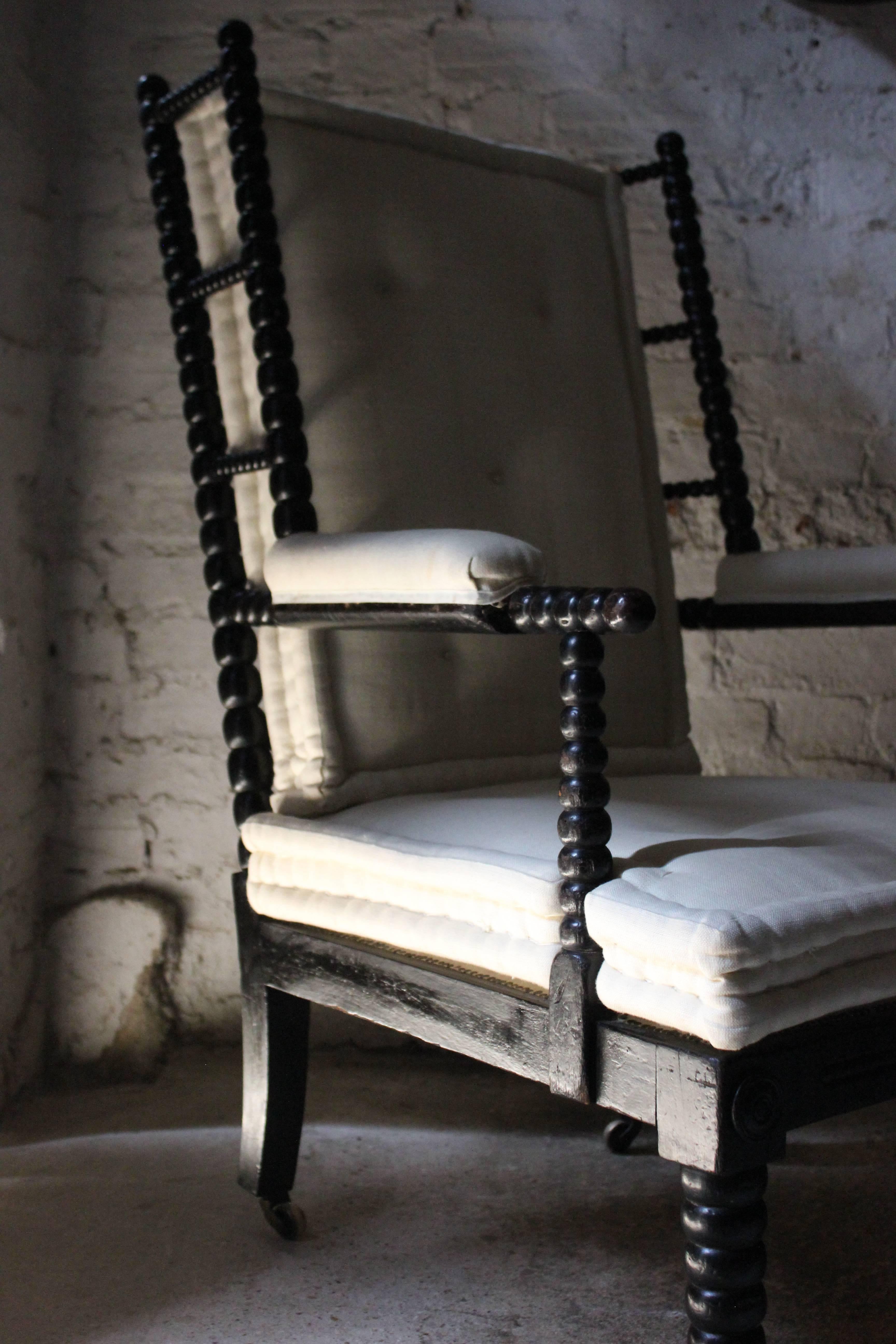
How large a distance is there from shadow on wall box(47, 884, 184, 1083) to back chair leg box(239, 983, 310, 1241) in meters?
0.63

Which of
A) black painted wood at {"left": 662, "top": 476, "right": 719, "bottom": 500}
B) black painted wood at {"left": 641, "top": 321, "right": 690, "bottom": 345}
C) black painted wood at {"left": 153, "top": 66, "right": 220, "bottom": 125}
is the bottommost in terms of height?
black painted wood at {"left": 662, "top": 476, "right": 719, "bottom": 500}

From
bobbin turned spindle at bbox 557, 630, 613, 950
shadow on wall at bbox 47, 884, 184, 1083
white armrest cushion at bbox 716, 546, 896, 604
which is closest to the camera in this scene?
bobbin turned spindle at bbox 557, 630, 613, 950

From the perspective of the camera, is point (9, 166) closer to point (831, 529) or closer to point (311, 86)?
point (311, 86)

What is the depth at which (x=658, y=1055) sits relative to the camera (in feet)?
2.98

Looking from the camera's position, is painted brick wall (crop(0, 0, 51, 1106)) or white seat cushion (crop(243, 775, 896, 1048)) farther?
painted brick wall (crop(0, 0, 51, 1106))

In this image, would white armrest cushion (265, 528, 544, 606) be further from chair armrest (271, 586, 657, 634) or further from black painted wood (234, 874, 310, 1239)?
black painted wood (234, 874, 310, 1239)

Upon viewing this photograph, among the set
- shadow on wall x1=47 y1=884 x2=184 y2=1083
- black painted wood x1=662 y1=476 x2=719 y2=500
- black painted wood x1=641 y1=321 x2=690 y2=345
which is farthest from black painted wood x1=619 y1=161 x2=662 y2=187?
shadow on wall x1=47 y1=884 x2=184 y2=1083

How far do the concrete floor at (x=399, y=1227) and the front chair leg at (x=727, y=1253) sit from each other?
411 mm

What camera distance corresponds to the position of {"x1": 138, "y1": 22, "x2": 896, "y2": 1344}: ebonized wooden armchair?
2.97 ft

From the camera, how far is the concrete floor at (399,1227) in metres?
1.30

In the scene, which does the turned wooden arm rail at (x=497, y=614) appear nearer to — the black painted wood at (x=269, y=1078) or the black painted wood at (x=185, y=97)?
the black painted wood at (x=269, y=1078)

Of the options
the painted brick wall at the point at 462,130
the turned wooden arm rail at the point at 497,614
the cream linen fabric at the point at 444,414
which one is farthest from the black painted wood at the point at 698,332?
the turned wooden arm rail at the point at 497,614

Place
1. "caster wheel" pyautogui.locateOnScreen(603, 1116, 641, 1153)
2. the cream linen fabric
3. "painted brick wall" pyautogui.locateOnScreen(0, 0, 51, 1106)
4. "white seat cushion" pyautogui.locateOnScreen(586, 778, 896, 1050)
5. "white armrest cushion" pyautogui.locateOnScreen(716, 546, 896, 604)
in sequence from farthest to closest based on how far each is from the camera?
"painted brick wall" pyautogui.locateOnScreen(0, 0, 51, 1106)
"caster wheel" pyautogui.locateOnScreen(603, 1116, 641, 1153)
"white armrest cushion" pyautogui.locateOnScreen(716, 546, 896, 604)
the cream linen fabric
"white seat cushion" pyautogui.locateOnScreen(586, 778, 896, 1050)

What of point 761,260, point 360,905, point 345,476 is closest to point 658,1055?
point 360,905
